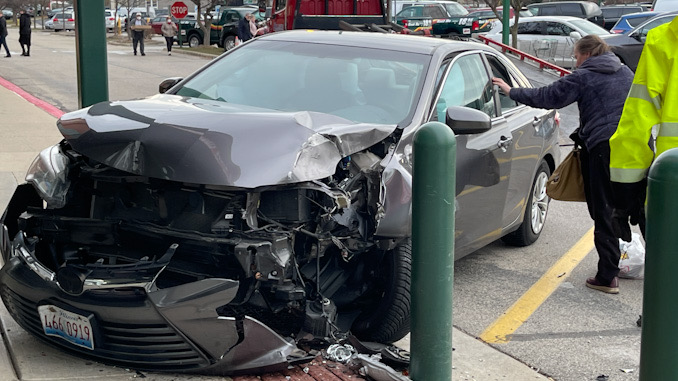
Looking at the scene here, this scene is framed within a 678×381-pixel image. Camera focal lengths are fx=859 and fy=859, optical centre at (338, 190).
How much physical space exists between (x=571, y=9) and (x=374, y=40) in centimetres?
2812

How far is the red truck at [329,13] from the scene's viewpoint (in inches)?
692

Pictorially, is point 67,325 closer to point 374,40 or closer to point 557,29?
point 374,40

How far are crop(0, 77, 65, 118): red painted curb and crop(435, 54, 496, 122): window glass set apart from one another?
860 cm

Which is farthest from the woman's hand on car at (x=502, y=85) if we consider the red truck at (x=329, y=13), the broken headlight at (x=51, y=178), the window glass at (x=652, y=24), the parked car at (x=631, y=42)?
the window glass at (x=652, y=24)

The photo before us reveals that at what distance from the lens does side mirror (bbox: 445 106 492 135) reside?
15.7 feet

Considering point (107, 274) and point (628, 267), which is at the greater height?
point (107, 274)

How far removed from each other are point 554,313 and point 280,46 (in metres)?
2.47

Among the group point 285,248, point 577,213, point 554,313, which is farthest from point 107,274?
point 577,213

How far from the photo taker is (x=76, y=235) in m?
4.18

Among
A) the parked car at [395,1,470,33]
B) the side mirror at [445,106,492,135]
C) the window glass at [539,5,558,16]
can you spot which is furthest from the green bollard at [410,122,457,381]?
the window glass at [539,5,558,16]

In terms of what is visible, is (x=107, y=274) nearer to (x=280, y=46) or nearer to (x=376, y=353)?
(x=376, y=353)

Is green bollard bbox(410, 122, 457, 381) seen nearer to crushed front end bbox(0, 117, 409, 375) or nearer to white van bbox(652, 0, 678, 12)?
crushed front end bbox(0, 117, 409, 375)

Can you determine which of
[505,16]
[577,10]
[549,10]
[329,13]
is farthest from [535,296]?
[549,10]

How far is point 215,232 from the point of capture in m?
3.84
